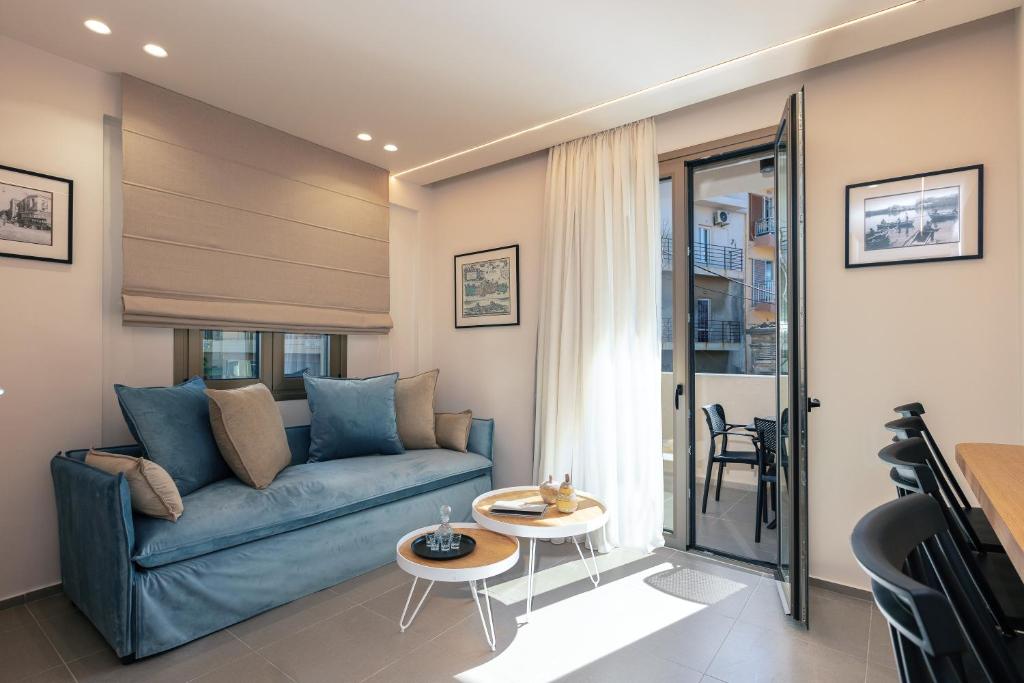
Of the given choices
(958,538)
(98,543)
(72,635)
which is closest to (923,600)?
(958,538)

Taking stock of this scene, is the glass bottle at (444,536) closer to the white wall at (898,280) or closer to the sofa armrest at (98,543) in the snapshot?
the sofa armrest at (98,543)

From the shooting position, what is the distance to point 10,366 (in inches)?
101

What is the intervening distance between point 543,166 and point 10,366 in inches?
133

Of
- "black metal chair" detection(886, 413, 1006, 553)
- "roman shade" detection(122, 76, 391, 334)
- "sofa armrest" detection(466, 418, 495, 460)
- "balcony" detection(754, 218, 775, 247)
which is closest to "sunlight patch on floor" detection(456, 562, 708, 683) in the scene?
"black metal chair" detection(886, 413, 1006, 553)

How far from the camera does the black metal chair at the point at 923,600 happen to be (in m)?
0.53

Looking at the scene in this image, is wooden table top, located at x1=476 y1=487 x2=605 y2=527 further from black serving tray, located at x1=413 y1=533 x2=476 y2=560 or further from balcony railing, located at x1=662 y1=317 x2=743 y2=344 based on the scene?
balcony railing, located at x1=662 y1=317 x2=743 y2=344

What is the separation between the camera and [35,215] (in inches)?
104

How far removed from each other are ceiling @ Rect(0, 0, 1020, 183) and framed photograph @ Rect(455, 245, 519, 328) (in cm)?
108

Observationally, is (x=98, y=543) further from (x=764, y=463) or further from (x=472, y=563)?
(x=764, y=463)

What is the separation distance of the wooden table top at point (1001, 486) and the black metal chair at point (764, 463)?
139 cm

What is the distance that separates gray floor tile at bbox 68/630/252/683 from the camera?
2.01 metres

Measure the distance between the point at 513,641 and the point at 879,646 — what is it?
1.54 m

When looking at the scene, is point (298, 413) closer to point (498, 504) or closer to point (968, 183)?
point (498, 504)

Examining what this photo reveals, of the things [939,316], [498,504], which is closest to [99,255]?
[498,504]
